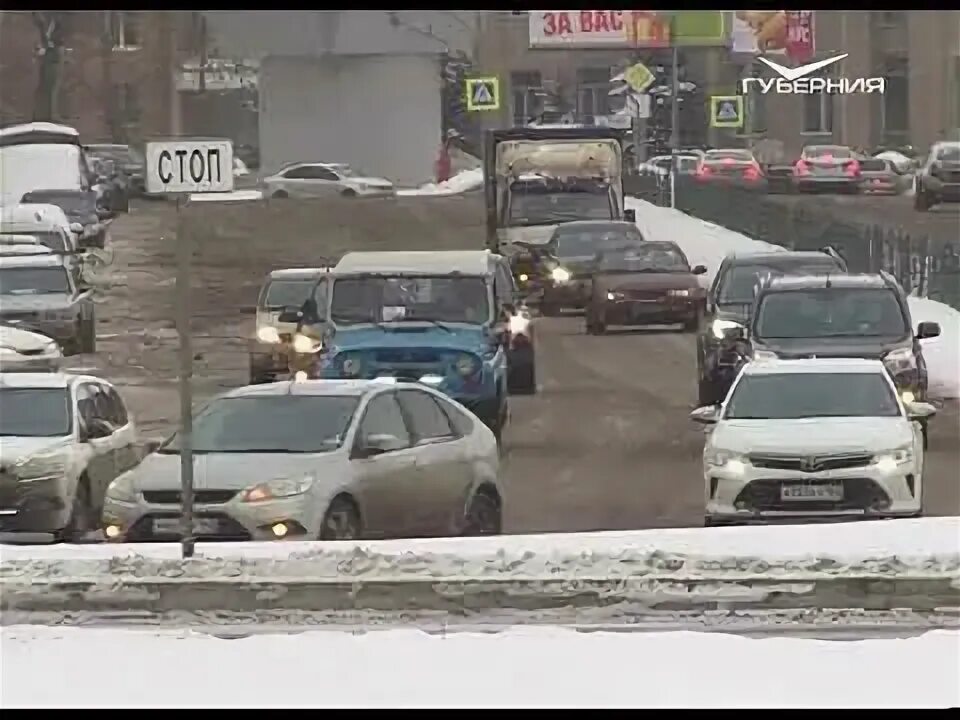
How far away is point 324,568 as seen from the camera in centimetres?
896

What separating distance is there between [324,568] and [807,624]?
2.71m

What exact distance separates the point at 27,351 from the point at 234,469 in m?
8.48

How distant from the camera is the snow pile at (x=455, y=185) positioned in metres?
24.9

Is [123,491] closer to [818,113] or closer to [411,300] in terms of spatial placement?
[411,300]

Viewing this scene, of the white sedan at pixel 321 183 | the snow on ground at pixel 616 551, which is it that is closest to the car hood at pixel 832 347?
the snow on ground at pixel 616 551

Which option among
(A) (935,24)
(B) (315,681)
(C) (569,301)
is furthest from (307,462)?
(A) (935,24)

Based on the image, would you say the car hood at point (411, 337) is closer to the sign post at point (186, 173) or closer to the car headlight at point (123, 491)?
the car headlight at point (123, 491)

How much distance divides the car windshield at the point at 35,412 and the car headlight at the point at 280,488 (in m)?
2.59

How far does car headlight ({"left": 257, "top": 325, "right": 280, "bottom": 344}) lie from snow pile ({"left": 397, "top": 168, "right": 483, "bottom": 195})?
6.88 metres

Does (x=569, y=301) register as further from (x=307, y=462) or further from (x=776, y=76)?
(x=307, y=462)

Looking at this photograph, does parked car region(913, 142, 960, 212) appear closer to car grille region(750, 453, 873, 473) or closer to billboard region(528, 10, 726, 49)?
billboard region(528, 10, 726, 49)

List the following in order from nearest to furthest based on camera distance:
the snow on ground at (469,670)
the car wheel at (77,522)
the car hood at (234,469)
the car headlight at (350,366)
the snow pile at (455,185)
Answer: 1. the snow on ground at (469,670)
2. the car hood at (234,469)
3. the car wheel at (77,522)
4. the car headlight at (350,366)
5. the snow pile at (455,185)
